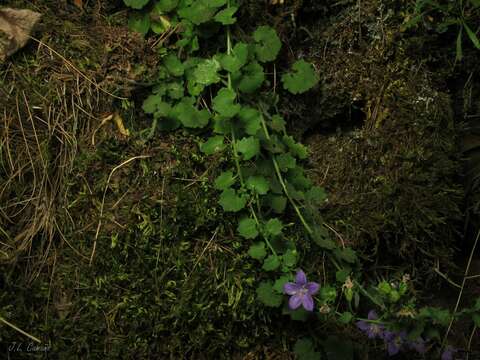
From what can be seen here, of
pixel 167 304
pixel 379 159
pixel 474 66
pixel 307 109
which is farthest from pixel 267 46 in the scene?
pixel 167 304

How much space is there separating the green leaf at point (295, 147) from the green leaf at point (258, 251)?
412 millimetres

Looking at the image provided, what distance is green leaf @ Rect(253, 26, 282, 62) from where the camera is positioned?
220cm

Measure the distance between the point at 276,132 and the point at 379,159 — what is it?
0.44 meters

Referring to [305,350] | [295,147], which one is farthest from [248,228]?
[305,350]

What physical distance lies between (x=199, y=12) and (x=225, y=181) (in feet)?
2.18

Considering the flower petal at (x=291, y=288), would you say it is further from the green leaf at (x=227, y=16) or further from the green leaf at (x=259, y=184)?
the green leaf at (x=227, y=16)

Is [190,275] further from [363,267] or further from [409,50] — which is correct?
[409,50]

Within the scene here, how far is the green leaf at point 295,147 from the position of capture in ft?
7.32

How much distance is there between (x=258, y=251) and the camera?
2078 millimetres


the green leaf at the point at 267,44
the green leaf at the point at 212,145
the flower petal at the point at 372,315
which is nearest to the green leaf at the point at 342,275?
the flower petal at the point at 372,315

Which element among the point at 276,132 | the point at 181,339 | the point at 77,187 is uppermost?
the point at 276,132

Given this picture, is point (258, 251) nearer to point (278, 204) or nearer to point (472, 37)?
point (278, 204)

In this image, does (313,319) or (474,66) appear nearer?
(313,319)

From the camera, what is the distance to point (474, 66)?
2330mm
